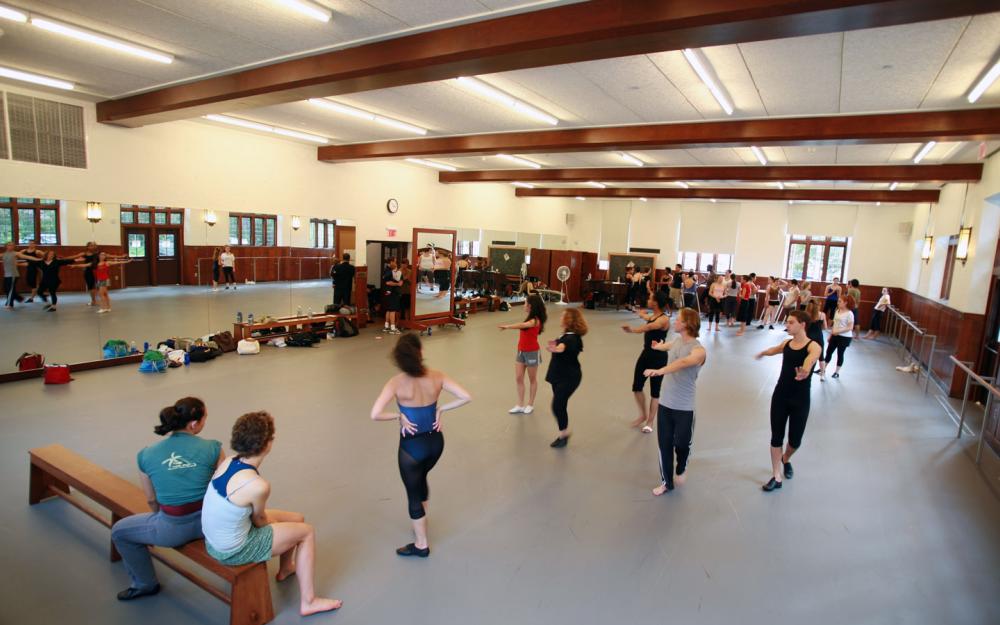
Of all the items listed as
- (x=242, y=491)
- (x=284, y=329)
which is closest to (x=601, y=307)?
(x=284, y=329)

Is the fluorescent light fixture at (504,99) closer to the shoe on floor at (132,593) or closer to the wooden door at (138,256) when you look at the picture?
the shoe on floor at (132,593)

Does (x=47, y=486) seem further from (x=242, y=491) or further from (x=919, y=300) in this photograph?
(x=919, y=300)

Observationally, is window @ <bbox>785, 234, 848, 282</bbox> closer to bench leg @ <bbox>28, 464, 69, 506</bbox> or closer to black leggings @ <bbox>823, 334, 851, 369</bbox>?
black leggings @ <bbox>823, 334, 851, 369</bbox>

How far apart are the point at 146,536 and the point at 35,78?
23.5 ft

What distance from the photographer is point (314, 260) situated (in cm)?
1084

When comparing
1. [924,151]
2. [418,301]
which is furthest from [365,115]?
[924,151]

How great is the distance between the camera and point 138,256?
8.66 meters

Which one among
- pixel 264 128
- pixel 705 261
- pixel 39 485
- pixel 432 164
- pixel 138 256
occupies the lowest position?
pixel 39 485

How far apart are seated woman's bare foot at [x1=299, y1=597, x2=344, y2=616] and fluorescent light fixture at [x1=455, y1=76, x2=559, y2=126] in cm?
518

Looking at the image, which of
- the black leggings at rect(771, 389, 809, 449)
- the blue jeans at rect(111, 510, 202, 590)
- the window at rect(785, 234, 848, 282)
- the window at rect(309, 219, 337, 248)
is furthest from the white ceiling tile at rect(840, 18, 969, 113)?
the window at rect(785, 234, 848, 282)

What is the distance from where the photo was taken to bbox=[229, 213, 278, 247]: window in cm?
984

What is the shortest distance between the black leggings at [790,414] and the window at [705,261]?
15.9 metres

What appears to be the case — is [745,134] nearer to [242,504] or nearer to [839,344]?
[839,344]

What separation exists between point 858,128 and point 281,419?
7995mm
